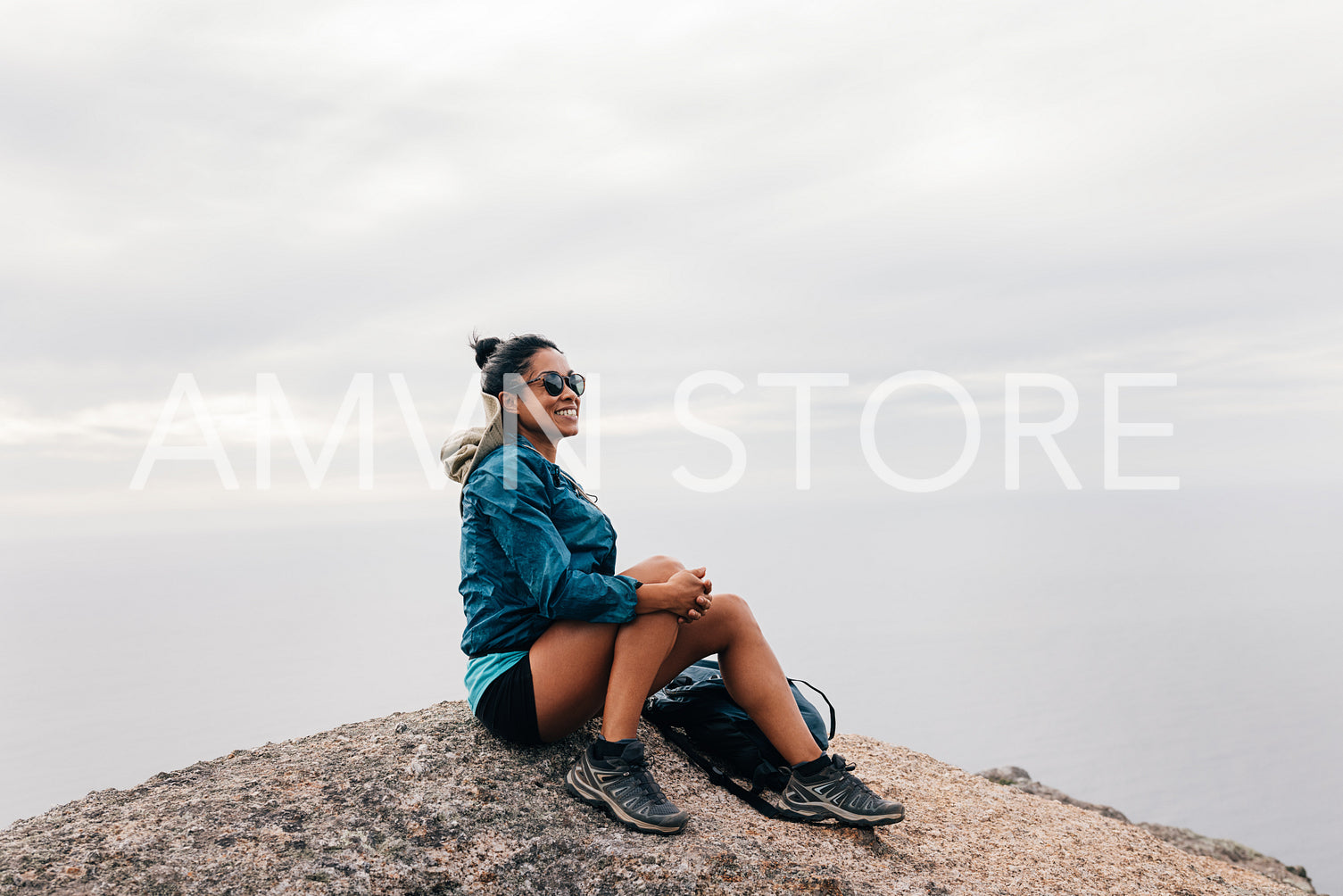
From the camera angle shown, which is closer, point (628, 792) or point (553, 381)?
point (628, 792)

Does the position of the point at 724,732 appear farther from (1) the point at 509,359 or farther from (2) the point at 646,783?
(1) the point at 509,359

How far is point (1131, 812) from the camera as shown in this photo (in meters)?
128

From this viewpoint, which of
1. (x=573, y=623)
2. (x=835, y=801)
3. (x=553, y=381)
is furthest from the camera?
(x=553, y=381)

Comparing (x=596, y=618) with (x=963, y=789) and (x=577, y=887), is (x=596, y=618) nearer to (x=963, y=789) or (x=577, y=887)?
(x=577, y=887)

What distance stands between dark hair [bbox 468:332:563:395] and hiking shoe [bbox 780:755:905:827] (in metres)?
2.52

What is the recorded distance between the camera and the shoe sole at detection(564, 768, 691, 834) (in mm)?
3674

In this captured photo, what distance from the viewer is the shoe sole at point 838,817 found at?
159 inches

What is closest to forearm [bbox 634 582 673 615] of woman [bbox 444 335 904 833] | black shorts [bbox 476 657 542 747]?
woman [bbox 444 335 904 833]

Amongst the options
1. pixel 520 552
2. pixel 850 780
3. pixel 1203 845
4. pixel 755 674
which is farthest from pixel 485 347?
pixel 1203 845

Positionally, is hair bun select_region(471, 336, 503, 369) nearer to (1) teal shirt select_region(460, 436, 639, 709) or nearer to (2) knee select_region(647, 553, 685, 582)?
(1) teal shirt select_region(460, 436, 639, 709)

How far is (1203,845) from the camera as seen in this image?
7.21m

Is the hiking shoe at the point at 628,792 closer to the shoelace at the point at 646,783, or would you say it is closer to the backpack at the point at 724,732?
the shoelace at the point at 646,783

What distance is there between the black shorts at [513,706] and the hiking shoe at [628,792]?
34 cm

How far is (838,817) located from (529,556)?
6.73 ft
